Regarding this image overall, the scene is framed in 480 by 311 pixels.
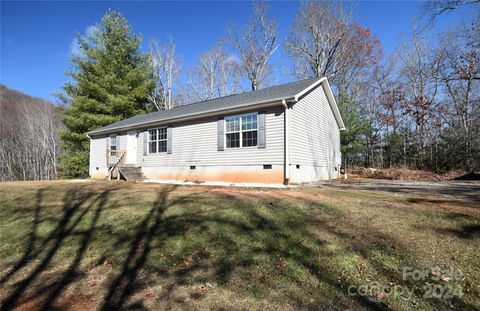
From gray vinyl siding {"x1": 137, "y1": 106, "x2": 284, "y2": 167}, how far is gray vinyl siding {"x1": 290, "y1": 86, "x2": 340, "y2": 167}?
68 centimetres

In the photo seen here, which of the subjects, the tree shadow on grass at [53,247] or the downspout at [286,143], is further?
the downspout at [286,143]

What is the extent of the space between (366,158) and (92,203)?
22.3 metres

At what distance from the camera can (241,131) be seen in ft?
38.6

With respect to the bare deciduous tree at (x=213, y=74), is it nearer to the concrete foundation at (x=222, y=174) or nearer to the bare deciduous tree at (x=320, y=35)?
the bare deciduous tree at (x=320, y=35)

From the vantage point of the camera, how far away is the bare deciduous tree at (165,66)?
29.9 m

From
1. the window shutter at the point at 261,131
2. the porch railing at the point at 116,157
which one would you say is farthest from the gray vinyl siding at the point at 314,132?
the porch railing at the point at 116,157

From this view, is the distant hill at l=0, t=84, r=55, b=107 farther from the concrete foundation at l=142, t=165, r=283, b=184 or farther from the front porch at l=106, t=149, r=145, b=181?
the concrete foundation at l=142, t=165, r=283, b=184

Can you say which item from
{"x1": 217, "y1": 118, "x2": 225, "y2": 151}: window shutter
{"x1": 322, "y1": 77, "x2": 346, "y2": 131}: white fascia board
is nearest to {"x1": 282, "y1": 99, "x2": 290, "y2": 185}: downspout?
{"x1": 217, "y1": 118, "x2": 225, "y2": 151}: window shutter

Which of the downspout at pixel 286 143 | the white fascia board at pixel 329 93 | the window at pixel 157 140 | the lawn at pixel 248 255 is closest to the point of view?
the lawn at pixel 248 255

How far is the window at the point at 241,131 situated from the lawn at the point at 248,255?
16.3ft

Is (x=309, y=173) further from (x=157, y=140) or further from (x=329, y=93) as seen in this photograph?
(x=157, y=140)

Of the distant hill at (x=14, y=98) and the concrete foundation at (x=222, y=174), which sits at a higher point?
the distant hill at (x=14, y=98)

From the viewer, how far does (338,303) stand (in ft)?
9.90

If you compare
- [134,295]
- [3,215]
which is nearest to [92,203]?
[3,215]
